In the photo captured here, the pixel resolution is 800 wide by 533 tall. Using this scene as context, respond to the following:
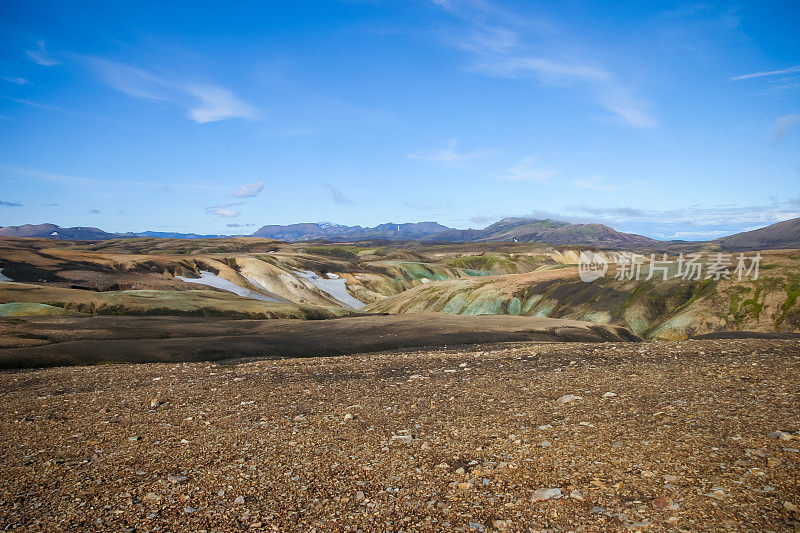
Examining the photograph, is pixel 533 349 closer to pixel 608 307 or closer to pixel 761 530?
pixel 761 530

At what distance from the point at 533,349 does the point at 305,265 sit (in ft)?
369

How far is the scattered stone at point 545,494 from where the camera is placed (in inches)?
284

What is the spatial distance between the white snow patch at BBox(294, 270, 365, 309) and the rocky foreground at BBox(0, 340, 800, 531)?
90805 millimetres

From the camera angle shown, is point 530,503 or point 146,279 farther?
point 146,279

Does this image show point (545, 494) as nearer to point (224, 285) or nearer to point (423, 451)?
point (423, 451)

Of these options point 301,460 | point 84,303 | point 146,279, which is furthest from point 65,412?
point 146,279

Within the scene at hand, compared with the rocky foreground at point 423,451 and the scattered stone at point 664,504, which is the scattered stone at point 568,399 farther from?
the scattered stone at point 664,504

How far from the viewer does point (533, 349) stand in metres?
20.6

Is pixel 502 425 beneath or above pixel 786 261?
beneath

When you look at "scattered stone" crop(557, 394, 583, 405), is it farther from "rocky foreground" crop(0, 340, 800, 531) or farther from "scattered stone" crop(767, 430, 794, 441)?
"scattered stone" crop(767, 430, 794, 441)

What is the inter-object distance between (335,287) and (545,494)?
108 metres

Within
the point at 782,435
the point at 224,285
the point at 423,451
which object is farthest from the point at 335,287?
the point at 782,435

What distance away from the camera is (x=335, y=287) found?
11350cm

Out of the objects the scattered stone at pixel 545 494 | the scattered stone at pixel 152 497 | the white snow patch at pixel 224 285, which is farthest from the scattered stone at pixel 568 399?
the white snow patch at pixel 224 285
